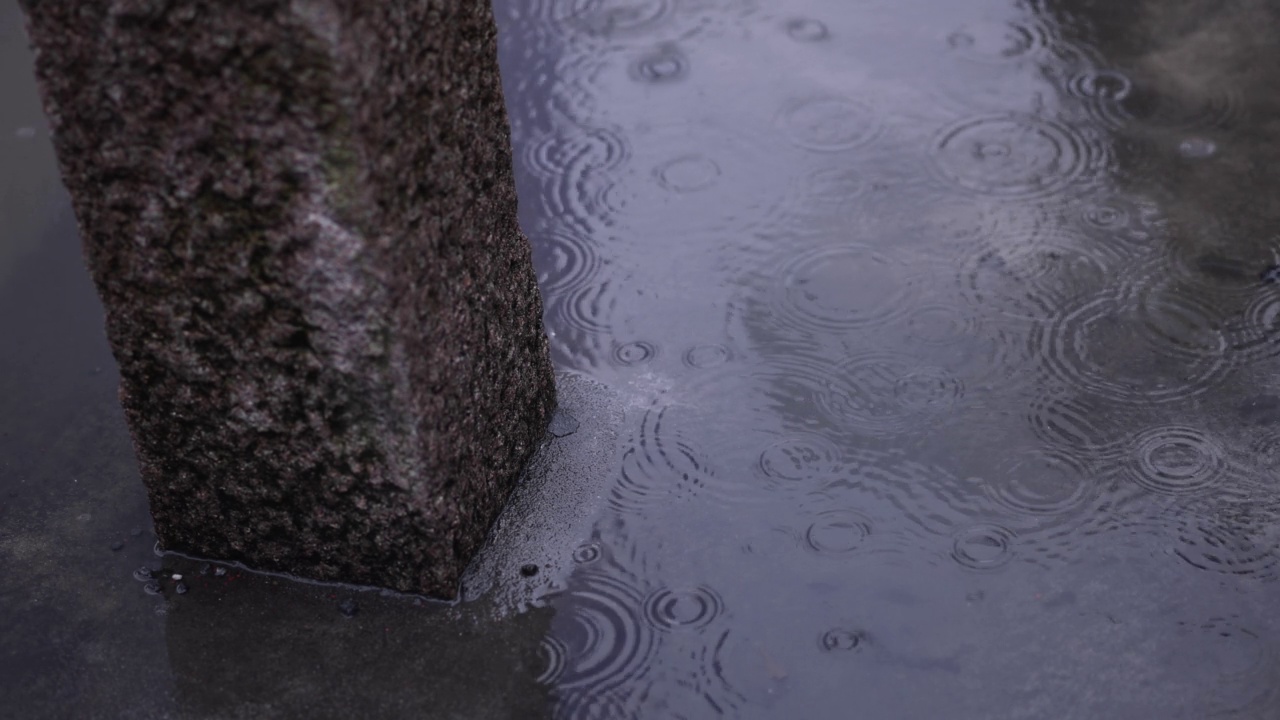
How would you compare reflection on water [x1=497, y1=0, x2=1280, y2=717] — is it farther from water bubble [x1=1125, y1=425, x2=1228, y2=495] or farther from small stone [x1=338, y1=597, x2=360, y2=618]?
small stone [x1=338, y1=597, x2=360, y2=618]

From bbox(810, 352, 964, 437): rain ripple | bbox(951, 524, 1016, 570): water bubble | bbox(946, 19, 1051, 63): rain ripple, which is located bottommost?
bbox(951, 524, 1016, 570): water bubble

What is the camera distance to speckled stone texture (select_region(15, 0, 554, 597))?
2086 mm

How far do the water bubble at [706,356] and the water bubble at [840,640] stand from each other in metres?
0.88

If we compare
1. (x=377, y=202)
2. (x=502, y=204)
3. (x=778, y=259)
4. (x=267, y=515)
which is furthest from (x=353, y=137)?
(x=778, y=259)

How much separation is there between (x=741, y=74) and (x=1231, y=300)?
1.75 m

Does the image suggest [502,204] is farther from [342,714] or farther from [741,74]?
[741,74]

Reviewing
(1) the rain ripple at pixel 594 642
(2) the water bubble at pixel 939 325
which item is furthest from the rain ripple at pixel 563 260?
(1) the rain ripple at pixel 594 642

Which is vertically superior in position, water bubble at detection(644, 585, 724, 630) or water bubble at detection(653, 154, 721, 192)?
water bubble at detection(653, 154, 721, 192)

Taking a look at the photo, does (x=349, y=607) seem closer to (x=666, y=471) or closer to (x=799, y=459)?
(x=666, y=471)

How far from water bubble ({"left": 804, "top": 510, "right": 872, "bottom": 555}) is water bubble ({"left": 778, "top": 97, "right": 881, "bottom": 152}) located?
1468 millimetres

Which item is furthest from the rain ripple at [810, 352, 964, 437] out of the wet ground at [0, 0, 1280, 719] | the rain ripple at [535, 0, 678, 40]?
the rain ripple at [535, 0, 678, 40]

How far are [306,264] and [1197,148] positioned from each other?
284 cm

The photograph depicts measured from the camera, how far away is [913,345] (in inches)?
131

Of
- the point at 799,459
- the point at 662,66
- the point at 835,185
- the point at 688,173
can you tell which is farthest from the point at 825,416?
the point at 662,66
